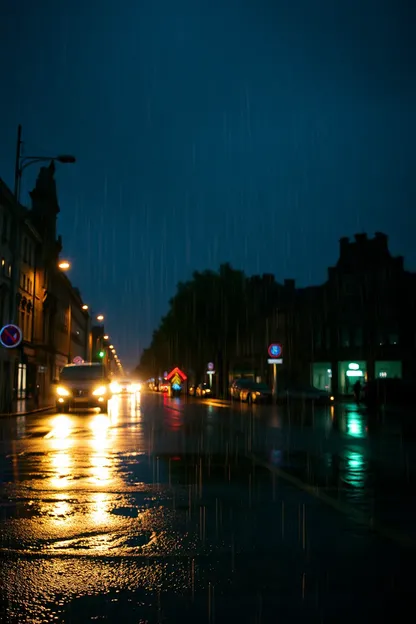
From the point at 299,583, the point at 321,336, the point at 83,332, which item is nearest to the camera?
the point at 299,583

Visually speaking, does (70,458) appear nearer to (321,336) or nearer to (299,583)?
(299,583)

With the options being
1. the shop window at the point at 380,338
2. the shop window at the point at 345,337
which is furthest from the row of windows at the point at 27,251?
the shop window at the point at 380,338

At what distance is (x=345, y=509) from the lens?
336 inches

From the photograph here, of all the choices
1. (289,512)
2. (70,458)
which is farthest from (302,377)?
(289,512)

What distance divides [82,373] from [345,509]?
28.1 m

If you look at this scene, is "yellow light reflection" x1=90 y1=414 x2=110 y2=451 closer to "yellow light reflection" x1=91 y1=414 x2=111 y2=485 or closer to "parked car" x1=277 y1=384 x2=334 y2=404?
"yellow light reflection" x1=91 y1=414 x2=111 y2=485

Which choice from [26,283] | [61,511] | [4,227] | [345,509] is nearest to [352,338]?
[26,283]

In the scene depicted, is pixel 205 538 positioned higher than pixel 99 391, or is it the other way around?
pixel 99 391

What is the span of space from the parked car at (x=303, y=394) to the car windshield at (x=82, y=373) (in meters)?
16.4

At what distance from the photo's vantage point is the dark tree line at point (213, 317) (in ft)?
243

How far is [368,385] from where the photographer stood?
145 feet

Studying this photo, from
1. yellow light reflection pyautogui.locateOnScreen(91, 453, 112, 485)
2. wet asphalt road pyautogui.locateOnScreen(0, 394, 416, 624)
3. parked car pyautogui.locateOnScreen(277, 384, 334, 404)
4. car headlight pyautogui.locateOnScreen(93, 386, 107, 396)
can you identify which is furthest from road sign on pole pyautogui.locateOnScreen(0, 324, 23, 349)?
parked car pyautogui.locateOnScreen(277, 384, 334, 404)

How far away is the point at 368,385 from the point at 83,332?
9857cm

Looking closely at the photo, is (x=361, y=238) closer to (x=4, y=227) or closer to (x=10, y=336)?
(x=4, y=227)
